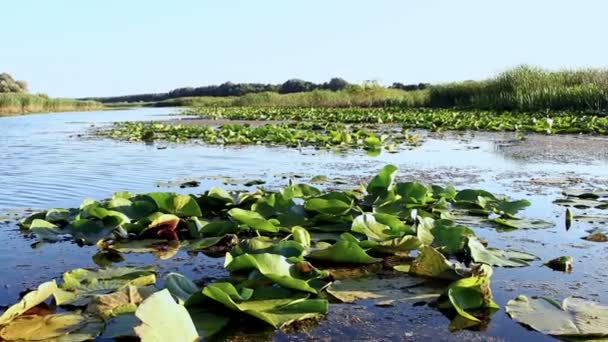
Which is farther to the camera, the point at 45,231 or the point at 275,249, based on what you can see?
the point at 45,231

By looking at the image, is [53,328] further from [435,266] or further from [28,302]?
[435,266]

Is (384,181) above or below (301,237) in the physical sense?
above

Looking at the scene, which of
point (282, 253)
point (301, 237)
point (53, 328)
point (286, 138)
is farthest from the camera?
point (286, 138)

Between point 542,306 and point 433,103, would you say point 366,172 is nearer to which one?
point 542,306

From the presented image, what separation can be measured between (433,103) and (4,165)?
16230 millimetres

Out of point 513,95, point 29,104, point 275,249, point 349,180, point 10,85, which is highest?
point 10,85

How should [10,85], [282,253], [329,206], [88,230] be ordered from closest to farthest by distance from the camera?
[282,253], [88,230], [329,206], [10,85]

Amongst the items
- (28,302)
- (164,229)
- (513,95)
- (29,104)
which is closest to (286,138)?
(164,229)

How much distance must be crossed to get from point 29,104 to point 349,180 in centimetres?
2570

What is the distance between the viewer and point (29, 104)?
87.8 feet

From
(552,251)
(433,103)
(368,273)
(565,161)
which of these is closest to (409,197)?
(552,251)

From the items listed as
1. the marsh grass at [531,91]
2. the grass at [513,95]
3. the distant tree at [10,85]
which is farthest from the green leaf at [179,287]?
the distant tree at [10,85]

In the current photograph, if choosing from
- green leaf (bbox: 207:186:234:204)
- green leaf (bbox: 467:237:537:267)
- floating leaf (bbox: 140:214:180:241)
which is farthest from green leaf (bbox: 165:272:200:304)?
green leaf (bbox: 207:186:234:204)

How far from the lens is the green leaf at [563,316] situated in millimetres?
1482
